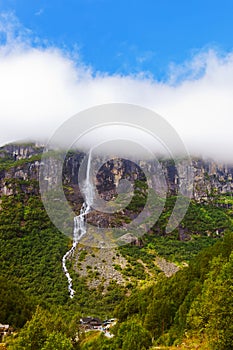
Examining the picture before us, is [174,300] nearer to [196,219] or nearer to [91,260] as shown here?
[91,260]

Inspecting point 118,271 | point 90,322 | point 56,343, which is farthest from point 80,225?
point 56,343

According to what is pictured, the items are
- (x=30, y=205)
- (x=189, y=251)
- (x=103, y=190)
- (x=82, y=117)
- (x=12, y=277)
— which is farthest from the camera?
(x=103, y=190)

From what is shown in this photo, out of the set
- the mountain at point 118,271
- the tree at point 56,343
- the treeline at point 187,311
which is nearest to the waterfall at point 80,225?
the mountain at point 118,271

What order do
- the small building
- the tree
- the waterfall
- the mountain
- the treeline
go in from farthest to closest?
the waterfall
the small building
the mountain
the tree
the treeline

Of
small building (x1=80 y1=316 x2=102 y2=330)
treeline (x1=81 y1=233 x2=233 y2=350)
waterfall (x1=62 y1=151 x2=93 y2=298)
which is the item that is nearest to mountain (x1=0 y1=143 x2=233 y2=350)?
treeline (x1=81 y1=233 x2=233 y2=350)

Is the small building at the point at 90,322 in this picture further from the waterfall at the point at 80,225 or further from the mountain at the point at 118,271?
the waterfall at the point at 80,225

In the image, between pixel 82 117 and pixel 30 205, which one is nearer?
pixel 82 117

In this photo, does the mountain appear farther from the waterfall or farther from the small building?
the small building

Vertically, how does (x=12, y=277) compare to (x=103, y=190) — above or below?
below

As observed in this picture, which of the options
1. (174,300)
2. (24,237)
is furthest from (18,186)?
(174,300)
